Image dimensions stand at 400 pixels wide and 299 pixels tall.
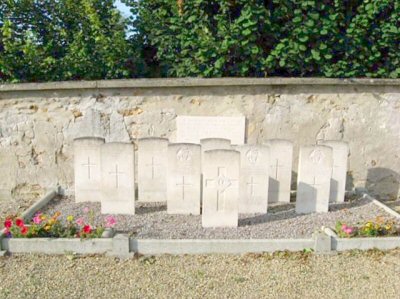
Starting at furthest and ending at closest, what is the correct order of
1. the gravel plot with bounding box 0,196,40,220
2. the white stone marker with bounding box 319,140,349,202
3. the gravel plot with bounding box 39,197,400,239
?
1. the gravel plot with bounding box 0,196,40,220
2. the white stone marker with bounding box 319,140,349,202
3. the gravel plot with bounding box 39,197,400,239

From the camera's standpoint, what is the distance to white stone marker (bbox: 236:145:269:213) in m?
4.88

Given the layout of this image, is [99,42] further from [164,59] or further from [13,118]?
[13,118]

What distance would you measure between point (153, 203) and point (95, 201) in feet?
2.71

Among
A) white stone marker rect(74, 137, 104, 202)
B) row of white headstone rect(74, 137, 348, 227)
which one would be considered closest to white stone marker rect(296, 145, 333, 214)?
row of white headstone rect(74, 137, 348, 227)

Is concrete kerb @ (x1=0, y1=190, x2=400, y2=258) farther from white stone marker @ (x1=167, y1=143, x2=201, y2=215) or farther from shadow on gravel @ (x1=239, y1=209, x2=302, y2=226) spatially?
white stone marker @ (x1=167, y1=143, x2=201, y2=215)

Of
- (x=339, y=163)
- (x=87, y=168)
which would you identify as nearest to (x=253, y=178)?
(x=339, y=163)

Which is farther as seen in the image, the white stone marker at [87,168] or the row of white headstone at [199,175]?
the white stone marker at [87,168]

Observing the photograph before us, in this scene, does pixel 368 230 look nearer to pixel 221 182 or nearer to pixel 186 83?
pixel 221 182

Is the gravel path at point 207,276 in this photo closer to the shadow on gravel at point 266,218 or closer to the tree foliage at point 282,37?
the shadow on gravel at point 266,218

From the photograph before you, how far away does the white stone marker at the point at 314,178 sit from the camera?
493 centimetres

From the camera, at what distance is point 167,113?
19.9 feet

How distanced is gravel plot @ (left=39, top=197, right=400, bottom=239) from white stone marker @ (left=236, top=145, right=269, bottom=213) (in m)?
0.15

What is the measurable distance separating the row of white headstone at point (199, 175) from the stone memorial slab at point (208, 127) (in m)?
0.82

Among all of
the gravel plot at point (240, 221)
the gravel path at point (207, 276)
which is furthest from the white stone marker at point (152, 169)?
the gravel path at point (207, 276)
